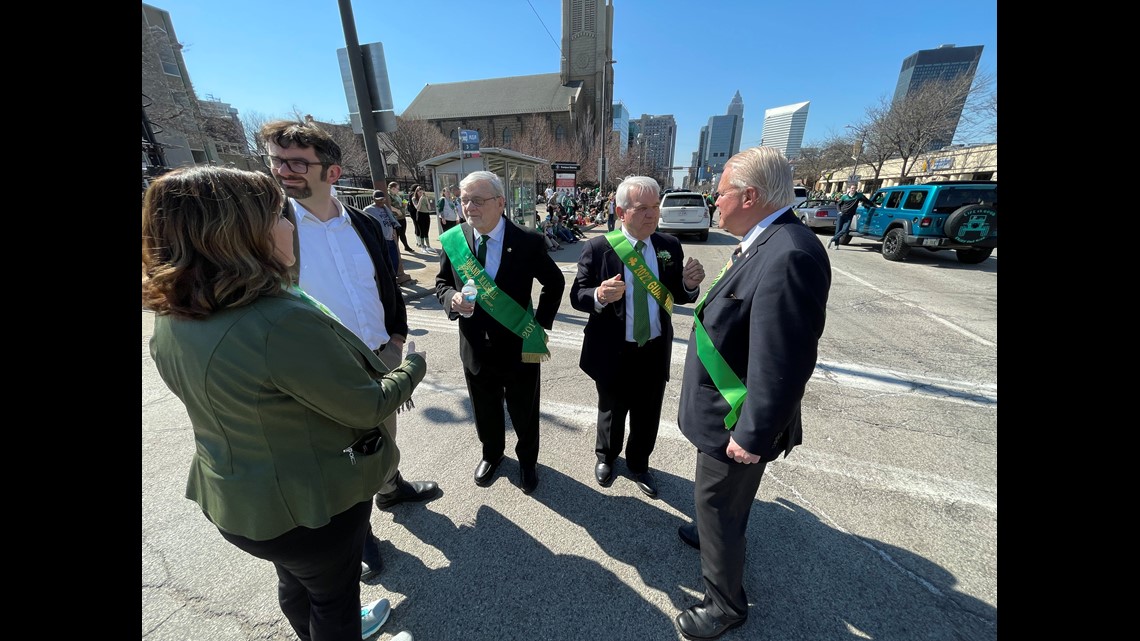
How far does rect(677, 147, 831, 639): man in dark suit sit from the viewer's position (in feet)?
4.21

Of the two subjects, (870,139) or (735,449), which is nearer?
(735,449)

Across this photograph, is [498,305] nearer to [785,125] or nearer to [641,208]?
[641,208]

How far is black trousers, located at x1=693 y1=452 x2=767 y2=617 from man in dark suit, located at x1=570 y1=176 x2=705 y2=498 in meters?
0.84

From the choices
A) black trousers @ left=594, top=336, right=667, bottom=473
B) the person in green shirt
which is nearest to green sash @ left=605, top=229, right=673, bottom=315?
black trousers @ left=594, top=336, right=667, bottom=473

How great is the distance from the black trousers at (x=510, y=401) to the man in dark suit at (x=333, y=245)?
0.57 m

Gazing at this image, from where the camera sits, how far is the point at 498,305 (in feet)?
7.90

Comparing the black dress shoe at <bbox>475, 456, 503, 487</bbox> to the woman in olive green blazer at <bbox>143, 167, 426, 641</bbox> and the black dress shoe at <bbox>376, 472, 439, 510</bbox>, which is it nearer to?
the black dress shoe at <bbox>376, 472, 439, 510</bbox>

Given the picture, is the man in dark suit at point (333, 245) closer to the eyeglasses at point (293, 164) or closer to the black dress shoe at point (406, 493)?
the eyeglasses at point (293, 164)

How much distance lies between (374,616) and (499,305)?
1.68 meters
